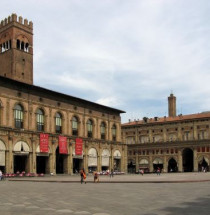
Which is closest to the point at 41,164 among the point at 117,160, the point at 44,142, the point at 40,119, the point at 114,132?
the point at 44,142

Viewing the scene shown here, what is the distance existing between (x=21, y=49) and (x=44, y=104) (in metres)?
14.5

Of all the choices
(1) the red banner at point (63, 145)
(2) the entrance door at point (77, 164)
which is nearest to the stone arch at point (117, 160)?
(2) the entrance door at point (77, 164)

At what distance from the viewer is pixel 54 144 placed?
5425cm

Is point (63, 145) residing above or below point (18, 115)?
below

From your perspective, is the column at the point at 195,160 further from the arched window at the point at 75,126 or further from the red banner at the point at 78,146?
the arched window at the point at 75,126

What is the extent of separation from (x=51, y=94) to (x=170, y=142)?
40.2 meters

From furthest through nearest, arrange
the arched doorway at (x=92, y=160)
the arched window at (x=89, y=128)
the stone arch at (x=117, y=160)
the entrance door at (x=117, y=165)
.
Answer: the entrance door at (x=117, y=165), the stone arch at (x=117, y=160), the arched window at (x=89, y=128), the arched doorway at (x=92, y=160)

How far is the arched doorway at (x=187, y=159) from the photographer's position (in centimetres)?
8544

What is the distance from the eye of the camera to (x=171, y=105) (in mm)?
95188

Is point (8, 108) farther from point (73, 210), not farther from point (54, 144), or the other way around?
point (73, 210)

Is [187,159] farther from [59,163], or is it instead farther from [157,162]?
[59,163]

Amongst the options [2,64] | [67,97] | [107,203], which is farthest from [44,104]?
[107,203]

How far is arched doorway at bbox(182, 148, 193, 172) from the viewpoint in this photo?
8544cm

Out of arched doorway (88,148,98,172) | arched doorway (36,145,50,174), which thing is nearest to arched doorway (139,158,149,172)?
arched doorway (88,148,98,172)
